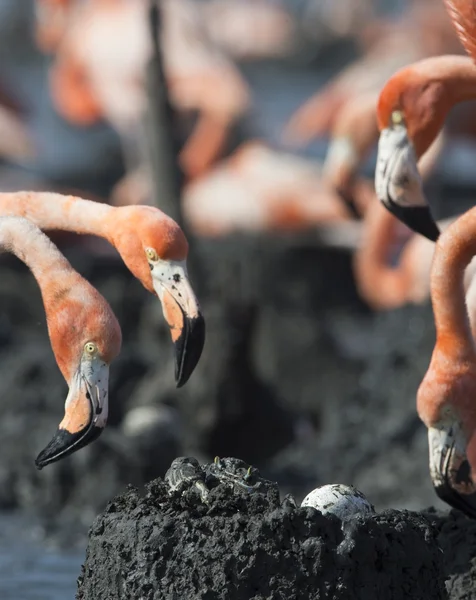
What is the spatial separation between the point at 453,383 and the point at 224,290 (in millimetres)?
6487

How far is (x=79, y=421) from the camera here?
4859 mm

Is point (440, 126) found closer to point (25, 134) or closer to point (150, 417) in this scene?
point (150, 417)

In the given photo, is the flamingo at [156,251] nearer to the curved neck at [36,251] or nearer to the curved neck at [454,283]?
the curved neck at [36,251]

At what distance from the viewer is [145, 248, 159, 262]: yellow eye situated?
5180mm

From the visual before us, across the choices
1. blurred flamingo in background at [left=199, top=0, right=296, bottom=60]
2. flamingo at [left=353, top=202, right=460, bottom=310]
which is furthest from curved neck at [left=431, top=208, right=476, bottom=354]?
blurred flamingo in background at [left=199, top=0, right=296, bottom=60]

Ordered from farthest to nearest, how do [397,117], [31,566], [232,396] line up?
[232,396] → [31,566] → [397,117]

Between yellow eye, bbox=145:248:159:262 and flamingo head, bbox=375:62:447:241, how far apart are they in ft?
3.36

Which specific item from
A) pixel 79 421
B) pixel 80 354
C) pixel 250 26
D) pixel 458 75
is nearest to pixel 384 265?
pixel 458 75

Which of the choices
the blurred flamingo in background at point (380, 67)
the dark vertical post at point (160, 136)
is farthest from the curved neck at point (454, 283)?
the blurred flamingo in background at point (380, 67)

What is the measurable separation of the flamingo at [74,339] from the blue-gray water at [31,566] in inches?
55.7

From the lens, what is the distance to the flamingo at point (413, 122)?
576 cm

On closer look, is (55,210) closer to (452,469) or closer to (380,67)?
(452,469)

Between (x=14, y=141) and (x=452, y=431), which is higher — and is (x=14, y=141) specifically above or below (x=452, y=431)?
above

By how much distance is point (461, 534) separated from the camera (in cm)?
519
